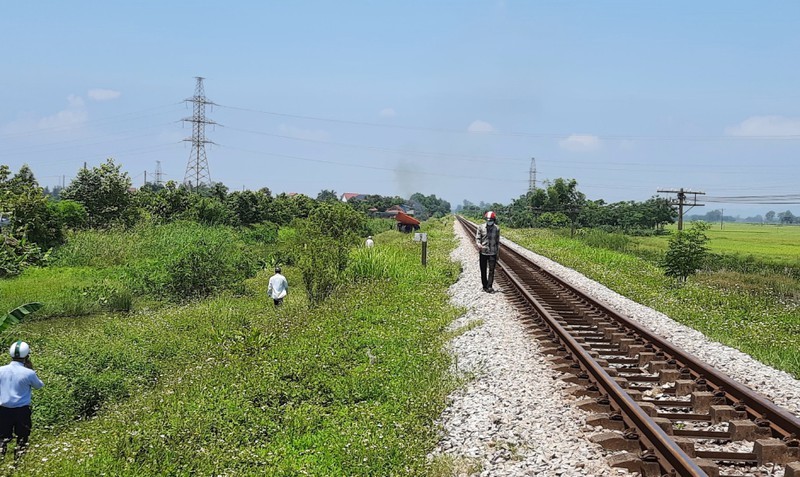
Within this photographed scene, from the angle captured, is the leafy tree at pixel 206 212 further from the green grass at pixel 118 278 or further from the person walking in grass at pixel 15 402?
the person walking in grass at pixel 15 402

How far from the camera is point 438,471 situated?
5.05m

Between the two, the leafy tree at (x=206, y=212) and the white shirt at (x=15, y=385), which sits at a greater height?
the leafy tree at (x=206, y=212)

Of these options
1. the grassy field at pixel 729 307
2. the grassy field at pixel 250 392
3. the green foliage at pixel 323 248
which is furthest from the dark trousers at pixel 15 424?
the grassy field at pixel 729 307

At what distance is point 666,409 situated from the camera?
6.16m

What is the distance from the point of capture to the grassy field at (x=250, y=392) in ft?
19.3

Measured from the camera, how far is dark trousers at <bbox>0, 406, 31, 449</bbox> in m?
7.29

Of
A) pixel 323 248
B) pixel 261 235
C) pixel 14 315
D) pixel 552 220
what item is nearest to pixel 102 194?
pixel 261 235

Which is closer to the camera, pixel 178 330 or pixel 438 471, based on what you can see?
pixel 438 471

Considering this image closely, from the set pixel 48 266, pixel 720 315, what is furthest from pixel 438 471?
pixel 48 266

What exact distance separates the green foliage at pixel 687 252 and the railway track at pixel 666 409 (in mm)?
10126

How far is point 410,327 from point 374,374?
2.79m

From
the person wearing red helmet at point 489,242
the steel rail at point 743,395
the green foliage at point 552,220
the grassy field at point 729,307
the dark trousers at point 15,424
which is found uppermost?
the green foliage at point 552,220

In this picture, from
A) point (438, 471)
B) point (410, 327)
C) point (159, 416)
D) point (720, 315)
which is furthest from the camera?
point (720, 315)

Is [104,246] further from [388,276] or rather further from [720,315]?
[720,315]
